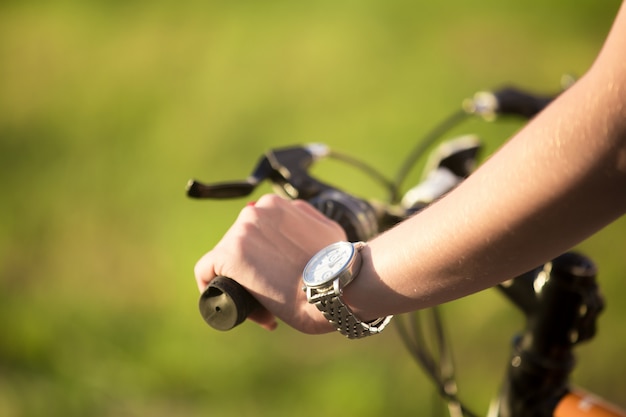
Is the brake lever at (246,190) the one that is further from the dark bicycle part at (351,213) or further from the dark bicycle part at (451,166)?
the dark bicycle part at (451,166)

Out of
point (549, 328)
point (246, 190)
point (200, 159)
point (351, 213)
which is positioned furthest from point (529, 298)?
point (200, 159)

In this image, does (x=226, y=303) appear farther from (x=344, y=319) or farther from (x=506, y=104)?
(x=506, y=104)

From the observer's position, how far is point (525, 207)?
518 millimetres

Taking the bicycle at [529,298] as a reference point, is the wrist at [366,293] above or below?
above

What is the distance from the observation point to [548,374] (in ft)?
3.02

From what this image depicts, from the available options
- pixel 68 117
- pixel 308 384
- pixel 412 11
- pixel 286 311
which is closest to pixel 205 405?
pixel 308 384

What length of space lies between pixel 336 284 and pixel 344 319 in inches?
1.8

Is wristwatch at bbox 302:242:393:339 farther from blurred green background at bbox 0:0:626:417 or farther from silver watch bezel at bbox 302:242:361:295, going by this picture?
blurred green background at bbox 0:0:626:417

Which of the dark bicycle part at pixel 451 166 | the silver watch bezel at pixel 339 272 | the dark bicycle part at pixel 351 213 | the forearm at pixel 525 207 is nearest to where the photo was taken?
the forearm at pixel 525 207

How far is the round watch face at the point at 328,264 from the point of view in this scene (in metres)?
0.62

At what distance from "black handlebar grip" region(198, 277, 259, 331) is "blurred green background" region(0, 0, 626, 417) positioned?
1892 mm

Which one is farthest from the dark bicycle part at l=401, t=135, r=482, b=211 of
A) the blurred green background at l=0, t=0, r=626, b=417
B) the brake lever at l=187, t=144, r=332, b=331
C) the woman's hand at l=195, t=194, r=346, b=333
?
the blurred green background at l=0, t=0, r=626, b=417

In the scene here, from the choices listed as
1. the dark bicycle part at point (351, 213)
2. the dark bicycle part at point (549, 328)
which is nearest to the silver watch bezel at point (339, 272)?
the dark bicycle part at point (351, 213)

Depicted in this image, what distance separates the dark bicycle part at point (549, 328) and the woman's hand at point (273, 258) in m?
0.33
